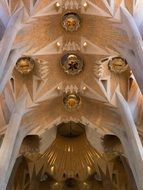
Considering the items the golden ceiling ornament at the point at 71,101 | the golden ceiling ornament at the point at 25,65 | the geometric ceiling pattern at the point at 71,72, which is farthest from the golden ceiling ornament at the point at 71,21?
the golden ceiling ornament at the point at 71,101

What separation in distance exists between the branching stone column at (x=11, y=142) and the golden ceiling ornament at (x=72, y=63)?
1.87 m

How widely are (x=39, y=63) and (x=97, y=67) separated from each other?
1989 mm

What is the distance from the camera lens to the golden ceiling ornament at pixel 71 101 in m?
16.4

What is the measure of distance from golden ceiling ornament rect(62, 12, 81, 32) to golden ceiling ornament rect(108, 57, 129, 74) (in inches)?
67.3

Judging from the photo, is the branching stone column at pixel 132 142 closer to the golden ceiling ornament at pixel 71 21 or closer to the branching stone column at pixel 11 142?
the golden ceiling ornament at pixel 71 21

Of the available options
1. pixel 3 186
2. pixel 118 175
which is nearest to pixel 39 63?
pixel 3 186

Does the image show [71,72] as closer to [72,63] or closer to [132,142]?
[72,63]

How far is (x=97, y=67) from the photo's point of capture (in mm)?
15477

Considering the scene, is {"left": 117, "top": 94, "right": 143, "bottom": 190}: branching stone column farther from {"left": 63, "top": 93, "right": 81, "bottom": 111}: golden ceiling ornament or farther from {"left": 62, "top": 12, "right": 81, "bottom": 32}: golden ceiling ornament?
{"left": 62, "top": 12, "right": 81, "bottom": 32}: golden ceiling ornament

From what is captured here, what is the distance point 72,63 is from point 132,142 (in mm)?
3884

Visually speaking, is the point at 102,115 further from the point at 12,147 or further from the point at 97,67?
the point at 12,147

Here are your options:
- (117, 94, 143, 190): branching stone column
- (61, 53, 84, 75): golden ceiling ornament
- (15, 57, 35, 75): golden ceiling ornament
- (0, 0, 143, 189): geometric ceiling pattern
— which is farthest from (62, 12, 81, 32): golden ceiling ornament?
(117, 94, 143, 190): branching stone column

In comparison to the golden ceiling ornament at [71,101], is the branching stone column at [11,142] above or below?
below

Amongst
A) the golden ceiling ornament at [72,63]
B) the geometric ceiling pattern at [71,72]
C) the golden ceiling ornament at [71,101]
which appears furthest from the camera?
the golden ceiling ornament at [71,101]
